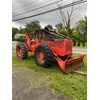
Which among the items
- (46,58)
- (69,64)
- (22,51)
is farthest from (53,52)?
(22,51)

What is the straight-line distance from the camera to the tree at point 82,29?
980 mm

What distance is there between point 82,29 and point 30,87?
19.7 inches

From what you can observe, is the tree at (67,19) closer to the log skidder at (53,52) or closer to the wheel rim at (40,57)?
the log skidder at (53,52)

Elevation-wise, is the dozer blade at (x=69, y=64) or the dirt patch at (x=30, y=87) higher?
the dozer blade at (x=69, y=64)

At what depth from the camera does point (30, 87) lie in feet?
3.78

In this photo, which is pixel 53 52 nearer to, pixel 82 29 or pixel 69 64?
pixel 69 64

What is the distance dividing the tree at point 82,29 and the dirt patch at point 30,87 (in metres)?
0.35

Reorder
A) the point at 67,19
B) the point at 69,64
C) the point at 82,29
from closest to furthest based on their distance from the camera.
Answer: the point at 82,29 → the point at 67,19 → the point at 69,64

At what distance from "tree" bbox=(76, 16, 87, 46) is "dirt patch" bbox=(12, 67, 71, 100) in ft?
1.15

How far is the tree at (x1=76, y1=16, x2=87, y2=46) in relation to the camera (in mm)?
980

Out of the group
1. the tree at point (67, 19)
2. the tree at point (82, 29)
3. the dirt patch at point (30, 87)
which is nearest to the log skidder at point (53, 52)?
the dirt patch at point (30, 87)
